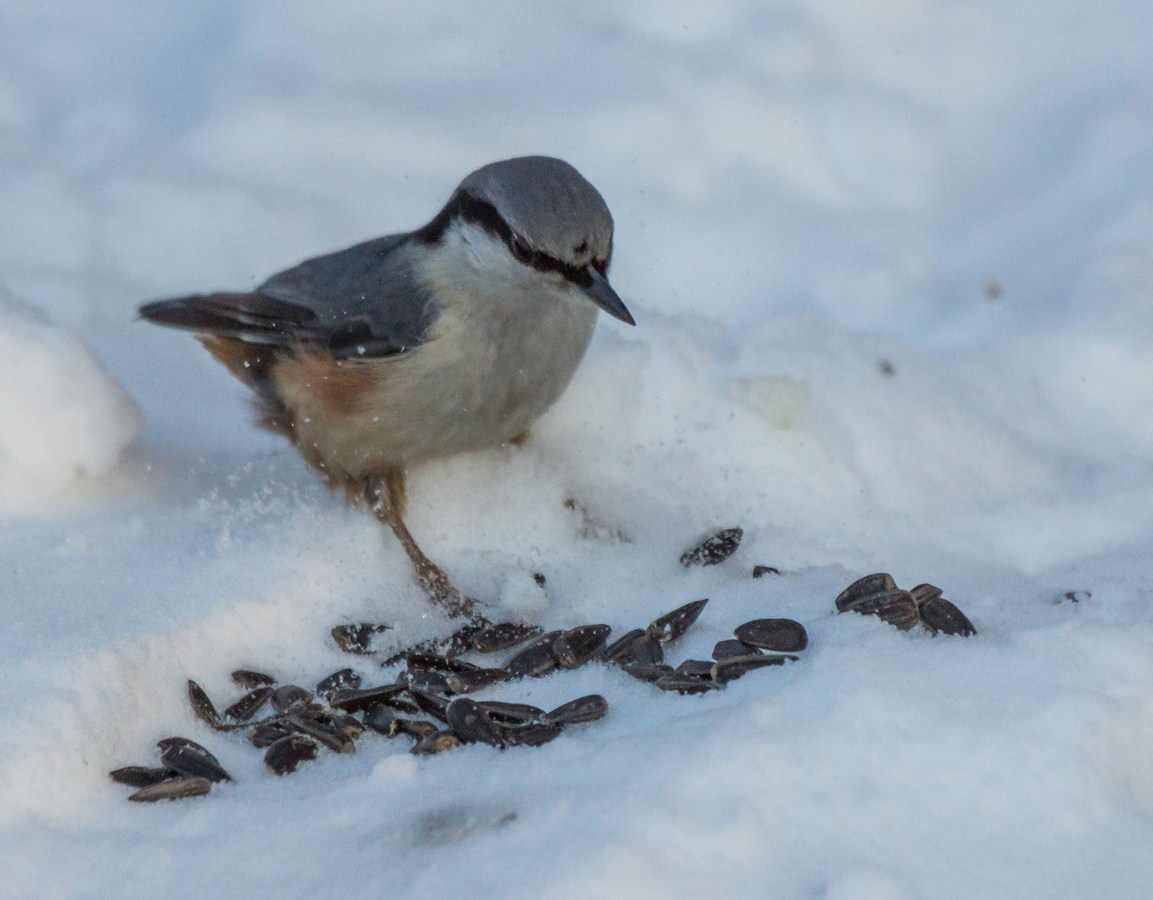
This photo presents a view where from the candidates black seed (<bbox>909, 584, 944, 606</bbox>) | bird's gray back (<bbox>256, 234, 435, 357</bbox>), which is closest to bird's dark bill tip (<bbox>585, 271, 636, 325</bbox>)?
bird's gray back (<bbox>256, 234, 435, 357</bbox>)

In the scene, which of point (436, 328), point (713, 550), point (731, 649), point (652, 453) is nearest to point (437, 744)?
point (731, 649)

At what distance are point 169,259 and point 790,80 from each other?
259 centimetres

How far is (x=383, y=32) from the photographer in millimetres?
5539

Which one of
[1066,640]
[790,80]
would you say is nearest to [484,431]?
[1066,640]

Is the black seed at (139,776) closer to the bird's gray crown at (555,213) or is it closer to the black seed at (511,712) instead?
the black seed at (511,712)

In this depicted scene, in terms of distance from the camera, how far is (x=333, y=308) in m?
3.53

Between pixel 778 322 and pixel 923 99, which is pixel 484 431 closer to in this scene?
pixel 778 322

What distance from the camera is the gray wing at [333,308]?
133 inches

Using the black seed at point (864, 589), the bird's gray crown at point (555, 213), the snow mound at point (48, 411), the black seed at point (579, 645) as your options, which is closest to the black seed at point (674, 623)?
the black seed at point (579, 645)

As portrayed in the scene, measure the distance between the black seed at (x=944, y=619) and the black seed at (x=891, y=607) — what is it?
0.03 m

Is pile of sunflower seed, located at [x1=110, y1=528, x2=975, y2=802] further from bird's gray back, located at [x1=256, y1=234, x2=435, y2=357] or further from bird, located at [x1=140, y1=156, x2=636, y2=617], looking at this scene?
bird's gray back, located at [x1=256, y1=234, x2=435, y2=357]

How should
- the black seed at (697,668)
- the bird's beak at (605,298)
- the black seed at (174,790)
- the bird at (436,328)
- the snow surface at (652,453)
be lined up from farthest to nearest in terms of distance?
the bird at (436,328)
the bird's beak at (605,298)
the black seed at (697,668)
the black seed at (174,790)
the snow surface at (652,453)

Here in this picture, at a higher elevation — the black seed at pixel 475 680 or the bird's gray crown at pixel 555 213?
the bird's gray crown at pixel 555 213

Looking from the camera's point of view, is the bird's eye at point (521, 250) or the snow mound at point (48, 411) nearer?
the bird's eye at point (521, 250)
